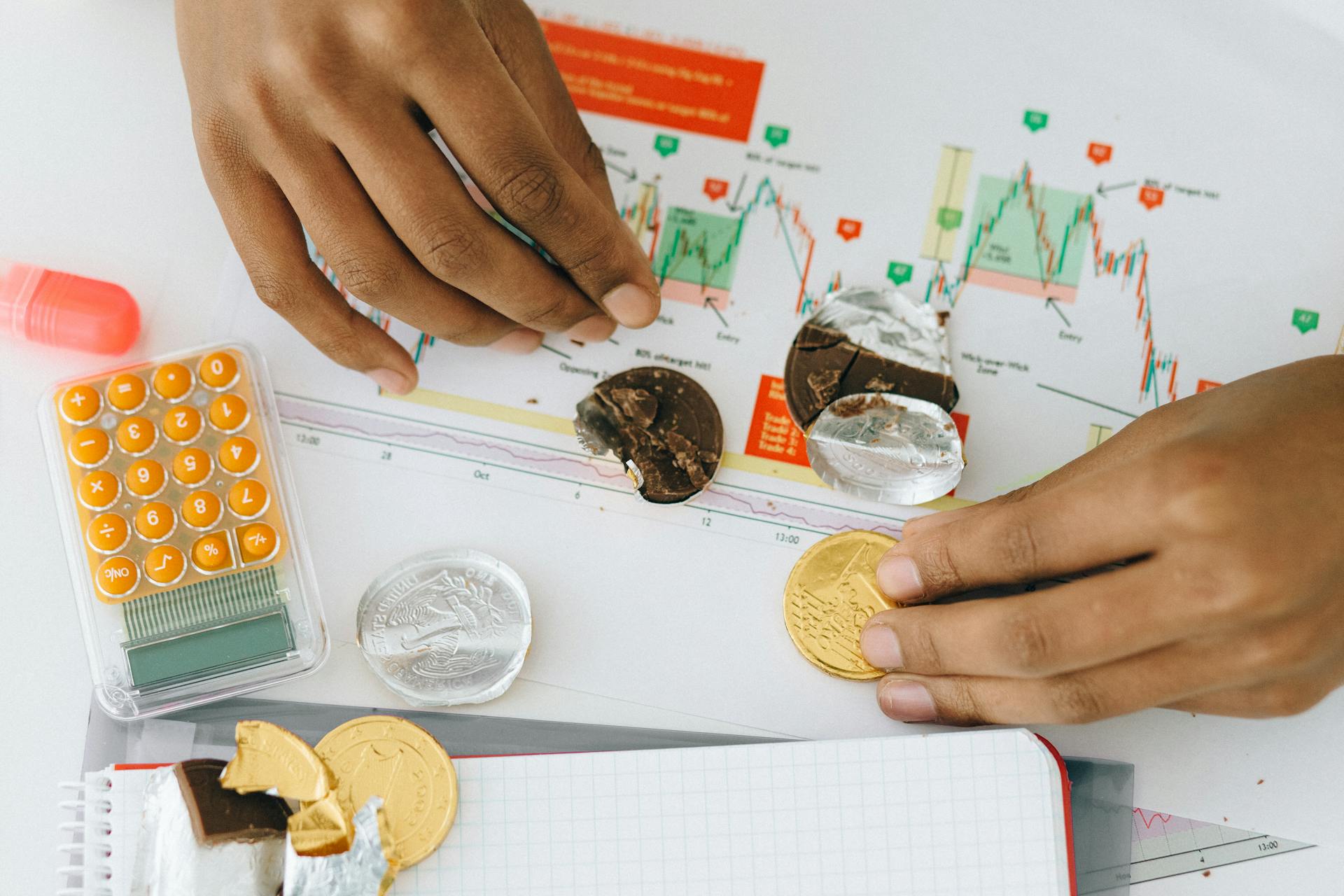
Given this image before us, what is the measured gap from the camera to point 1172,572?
26.2 inches

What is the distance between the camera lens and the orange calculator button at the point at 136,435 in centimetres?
90

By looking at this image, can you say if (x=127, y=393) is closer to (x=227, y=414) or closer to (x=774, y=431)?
(x=227, y=414)

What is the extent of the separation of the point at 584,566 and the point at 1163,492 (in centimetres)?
51

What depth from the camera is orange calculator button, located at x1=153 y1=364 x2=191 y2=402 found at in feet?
2.99

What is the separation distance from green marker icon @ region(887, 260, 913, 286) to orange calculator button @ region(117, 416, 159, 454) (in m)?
0.76

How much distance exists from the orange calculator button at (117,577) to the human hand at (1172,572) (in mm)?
727

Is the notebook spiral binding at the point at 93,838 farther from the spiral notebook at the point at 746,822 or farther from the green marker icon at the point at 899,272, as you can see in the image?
the green marker icon at the point at 899,272

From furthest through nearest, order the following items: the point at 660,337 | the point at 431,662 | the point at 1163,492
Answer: the point at 660,337
the point at 431,662
the point at 1163,492

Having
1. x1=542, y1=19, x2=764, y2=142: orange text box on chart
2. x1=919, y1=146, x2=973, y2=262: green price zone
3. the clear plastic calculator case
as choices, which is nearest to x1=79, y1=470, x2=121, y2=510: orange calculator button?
the clear plastic calculator case

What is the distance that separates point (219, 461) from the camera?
0.91 m

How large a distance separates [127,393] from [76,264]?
0.61 feet

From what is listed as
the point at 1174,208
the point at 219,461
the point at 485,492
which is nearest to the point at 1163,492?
the point at 1174,208

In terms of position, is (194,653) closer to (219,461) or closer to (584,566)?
(219,461)

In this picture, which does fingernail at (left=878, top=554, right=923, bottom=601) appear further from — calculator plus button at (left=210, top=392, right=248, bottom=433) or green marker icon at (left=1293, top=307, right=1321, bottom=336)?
calculator plus button at (left=210, top=392, right=248, bottom=433)
